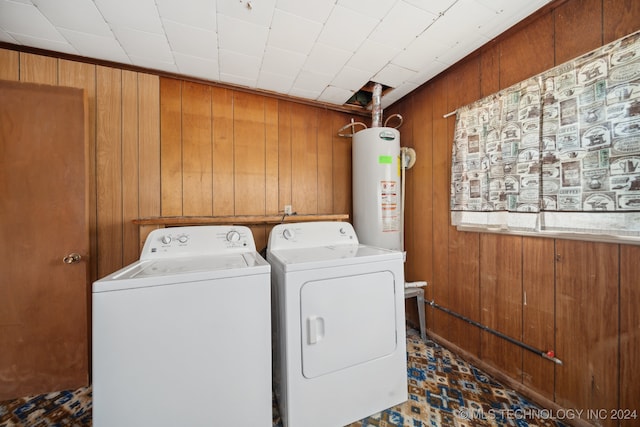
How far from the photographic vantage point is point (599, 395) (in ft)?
3.86

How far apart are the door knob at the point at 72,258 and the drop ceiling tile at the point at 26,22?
4.53 feet

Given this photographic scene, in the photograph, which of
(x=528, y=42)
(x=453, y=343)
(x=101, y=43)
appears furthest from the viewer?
(x=453, y=343)

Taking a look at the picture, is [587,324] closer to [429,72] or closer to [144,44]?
[429,72]

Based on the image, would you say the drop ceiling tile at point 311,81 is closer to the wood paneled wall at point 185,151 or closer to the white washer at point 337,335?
the wood paneled wall at point 185,151

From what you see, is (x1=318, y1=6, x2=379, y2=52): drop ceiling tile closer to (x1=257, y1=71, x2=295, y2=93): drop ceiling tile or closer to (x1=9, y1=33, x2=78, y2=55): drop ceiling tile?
(x1=257, y1=71, x2=295, y2=93): drop ceiling tile

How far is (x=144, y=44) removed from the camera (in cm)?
157

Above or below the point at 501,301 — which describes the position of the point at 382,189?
above

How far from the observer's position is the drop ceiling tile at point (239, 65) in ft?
5.59

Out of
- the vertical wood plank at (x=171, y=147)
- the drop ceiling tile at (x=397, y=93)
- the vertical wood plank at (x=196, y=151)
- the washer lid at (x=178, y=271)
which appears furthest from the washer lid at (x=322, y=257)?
the drop ceiling tile at (x=397, y=93)

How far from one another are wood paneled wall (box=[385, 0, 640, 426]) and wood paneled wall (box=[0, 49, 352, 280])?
102 centimetres

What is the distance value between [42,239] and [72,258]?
0.21 meters

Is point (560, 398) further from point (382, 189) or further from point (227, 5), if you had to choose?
point (227, 5)

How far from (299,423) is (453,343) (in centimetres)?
139

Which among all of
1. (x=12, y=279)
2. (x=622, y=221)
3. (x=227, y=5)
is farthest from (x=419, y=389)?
(x=12, y=279)
